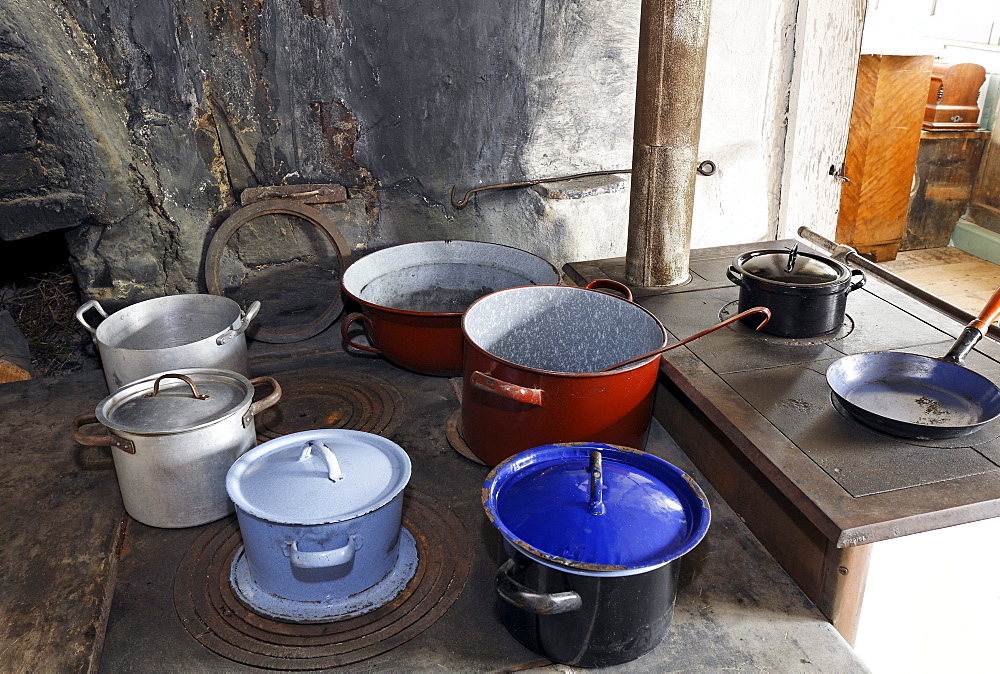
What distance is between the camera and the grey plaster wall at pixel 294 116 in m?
2.28

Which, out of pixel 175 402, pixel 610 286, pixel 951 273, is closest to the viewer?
pixel 175 402

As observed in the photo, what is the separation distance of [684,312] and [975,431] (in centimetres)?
86

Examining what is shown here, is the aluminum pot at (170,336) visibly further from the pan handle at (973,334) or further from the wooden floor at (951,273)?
the wooden floor at (951,273)

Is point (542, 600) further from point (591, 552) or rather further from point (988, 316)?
point (988, 316)

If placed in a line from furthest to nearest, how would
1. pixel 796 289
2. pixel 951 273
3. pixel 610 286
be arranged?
pixel 951 273 < pixel 610 286 < pixel 796 289

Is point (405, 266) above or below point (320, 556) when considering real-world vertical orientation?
above

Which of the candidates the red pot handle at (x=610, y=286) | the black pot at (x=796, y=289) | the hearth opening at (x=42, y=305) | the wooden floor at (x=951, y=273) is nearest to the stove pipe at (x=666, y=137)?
the red pot handle at (x=610, y=286)

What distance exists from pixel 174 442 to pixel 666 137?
1.66 metres

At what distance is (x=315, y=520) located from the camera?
138cm

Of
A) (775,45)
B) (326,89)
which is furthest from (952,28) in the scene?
(326,89)

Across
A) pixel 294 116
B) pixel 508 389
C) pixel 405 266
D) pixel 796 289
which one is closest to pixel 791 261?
pixel 796 289

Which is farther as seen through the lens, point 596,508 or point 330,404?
point 330,404

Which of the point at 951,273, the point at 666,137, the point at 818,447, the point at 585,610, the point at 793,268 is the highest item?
the point at 666,137

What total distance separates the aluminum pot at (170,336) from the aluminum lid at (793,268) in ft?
4.67
